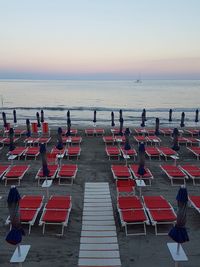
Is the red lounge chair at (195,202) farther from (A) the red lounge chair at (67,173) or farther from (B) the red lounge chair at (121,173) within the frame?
(A) the red lounge chair at (67,173)

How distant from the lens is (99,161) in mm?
16266

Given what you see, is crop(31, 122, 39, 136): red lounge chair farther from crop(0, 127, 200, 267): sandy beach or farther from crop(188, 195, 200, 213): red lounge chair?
crop(188, 195, 200, 213): red lounge chair

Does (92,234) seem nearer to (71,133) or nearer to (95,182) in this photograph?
(95,182)

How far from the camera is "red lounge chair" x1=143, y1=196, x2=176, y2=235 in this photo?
8.90 meters

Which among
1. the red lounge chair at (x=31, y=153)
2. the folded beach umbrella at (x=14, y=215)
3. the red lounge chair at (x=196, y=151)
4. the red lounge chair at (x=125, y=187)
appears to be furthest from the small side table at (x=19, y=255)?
the red lounge chair at (x=196, y=151)

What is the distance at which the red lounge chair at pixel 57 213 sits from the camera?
886cm

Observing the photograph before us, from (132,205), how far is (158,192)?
250 cm

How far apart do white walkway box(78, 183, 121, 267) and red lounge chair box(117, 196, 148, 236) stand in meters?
0.42

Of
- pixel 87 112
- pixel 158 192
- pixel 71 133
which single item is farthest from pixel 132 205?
pixel 87 112

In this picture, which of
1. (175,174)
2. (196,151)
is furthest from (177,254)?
(196,151)

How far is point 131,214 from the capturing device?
9.23 metres

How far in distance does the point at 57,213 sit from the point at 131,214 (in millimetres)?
2337

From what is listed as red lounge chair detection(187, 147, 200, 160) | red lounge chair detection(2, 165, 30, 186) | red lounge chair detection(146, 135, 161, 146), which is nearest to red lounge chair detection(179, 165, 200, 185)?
red lounge chair detection(187, 147, 200, 160)

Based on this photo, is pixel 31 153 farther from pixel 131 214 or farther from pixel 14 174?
pixel 131 214
